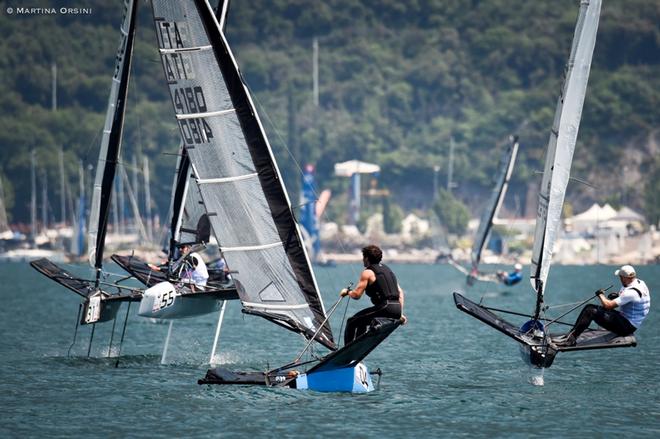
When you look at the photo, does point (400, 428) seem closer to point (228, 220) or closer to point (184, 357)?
point (228, 220)

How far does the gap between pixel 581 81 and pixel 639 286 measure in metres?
5.29

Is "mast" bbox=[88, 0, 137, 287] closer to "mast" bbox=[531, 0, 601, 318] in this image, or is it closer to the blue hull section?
the blue hull section

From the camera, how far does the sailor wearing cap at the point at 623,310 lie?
23.8 m

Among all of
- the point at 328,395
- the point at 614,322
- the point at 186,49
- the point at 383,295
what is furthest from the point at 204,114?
the point at 614,322

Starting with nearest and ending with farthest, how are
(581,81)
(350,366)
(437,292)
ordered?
(350,366)
(581,81)
(437,292)

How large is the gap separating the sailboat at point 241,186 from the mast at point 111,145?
707cm

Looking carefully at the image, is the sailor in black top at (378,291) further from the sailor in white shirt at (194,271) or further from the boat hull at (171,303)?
the sailor in white shirt at (194,271)

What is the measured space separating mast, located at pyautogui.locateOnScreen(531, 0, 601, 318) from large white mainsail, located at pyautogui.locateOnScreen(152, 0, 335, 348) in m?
5.45

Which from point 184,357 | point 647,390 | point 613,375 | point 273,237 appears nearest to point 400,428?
point 273,237

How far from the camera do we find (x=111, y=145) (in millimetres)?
31828

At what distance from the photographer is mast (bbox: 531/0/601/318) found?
27.1m

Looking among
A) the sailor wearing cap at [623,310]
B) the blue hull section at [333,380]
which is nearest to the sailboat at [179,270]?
the blue hull section at [333,380]

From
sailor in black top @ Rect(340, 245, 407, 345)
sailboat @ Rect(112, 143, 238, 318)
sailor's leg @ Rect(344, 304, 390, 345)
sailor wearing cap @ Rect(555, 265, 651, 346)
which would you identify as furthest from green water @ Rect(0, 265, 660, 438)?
sailor in black top @ Rect(340, 245, 407, 345)

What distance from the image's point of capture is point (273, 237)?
24281mm
